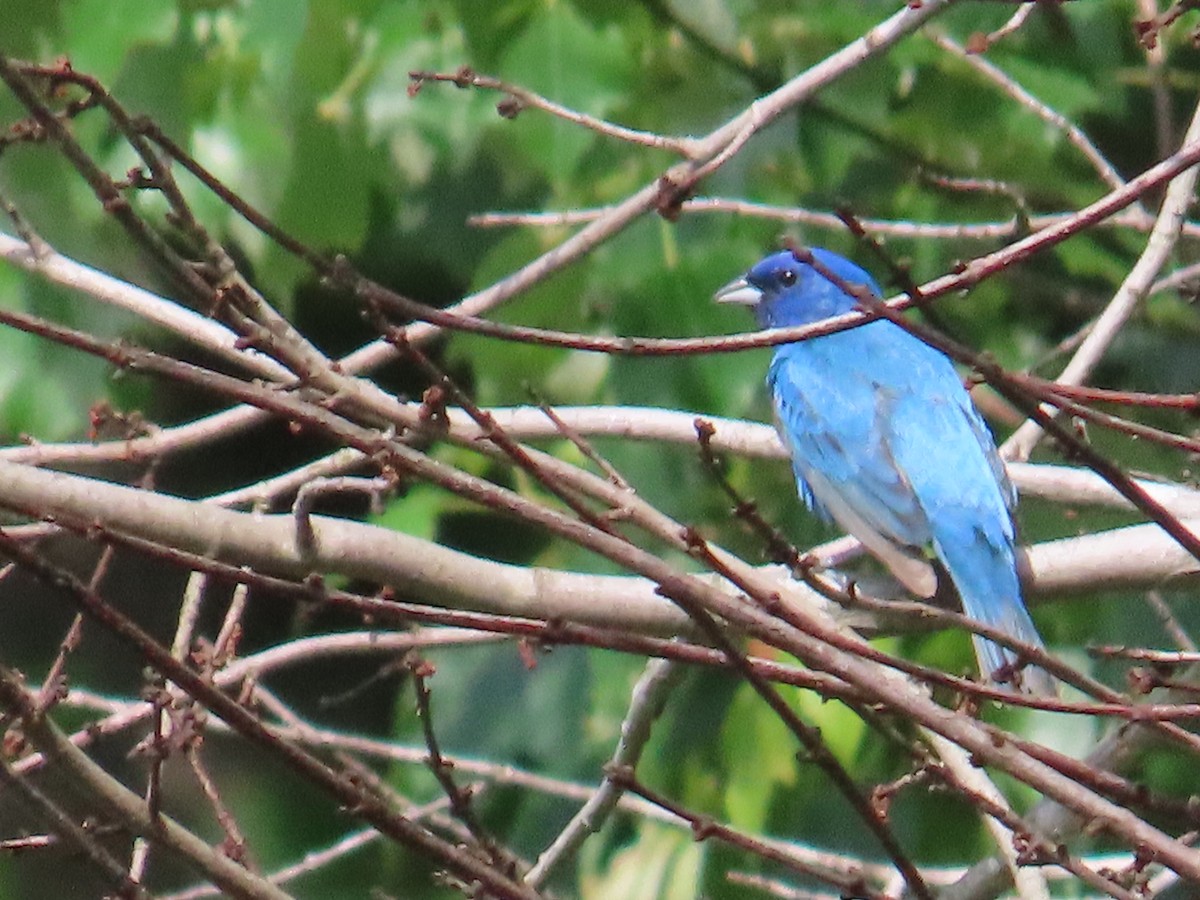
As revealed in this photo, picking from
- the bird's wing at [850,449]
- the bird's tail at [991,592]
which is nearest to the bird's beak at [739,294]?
the bird's wing at [850,449]

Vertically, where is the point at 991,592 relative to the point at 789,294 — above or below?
below

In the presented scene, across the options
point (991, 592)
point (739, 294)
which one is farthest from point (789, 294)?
point (991, 592)

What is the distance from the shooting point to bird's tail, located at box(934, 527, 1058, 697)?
326 cm

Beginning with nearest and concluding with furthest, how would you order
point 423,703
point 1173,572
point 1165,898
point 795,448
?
point 423,703 → point 1173,572 → point 795,448 → point 1165,898

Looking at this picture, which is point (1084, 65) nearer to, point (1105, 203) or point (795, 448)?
point (795, 448)

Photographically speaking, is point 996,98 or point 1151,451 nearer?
point 1151,451

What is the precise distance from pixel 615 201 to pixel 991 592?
134 centimetres

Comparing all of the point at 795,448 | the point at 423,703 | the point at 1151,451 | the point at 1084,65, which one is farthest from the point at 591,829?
the point at 1084,65

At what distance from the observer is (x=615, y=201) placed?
4195 millimetres

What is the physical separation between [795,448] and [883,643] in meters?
0.47

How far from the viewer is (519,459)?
158cm

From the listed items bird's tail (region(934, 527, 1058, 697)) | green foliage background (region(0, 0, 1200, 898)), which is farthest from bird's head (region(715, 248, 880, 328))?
bird's tail (region(934, 527, 1058, 697))

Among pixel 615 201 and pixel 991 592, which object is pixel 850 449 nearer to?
pixel 991 592

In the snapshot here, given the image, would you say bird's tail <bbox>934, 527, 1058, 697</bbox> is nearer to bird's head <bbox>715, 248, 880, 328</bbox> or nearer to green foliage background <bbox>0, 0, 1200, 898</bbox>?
green foliage background <bbox>0, 0, 1200, 898</bbox>
